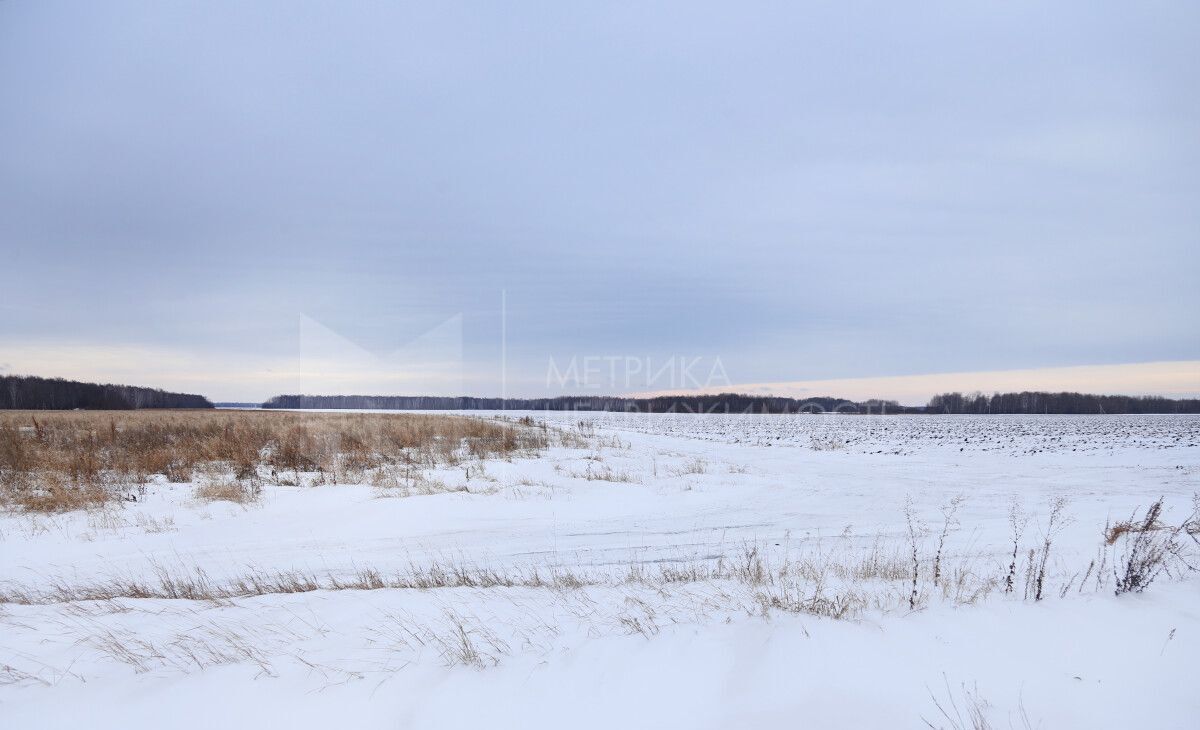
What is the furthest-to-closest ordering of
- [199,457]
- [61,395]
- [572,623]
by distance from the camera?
[61,395] < [199,457] < [572,623]

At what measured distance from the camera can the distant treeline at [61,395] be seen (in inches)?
3551

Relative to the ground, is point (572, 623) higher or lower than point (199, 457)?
lower

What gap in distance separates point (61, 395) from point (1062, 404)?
18380cm

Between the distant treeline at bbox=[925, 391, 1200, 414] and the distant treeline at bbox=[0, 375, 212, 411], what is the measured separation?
6068 inches

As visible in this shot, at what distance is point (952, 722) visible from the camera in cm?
317

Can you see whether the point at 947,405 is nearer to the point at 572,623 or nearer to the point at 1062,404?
the point at 1062,404

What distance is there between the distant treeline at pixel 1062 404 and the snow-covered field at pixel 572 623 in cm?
11528

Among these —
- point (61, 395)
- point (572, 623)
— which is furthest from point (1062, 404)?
point (61, 395)

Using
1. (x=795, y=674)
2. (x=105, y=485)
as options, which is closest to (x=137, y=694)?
(x=795, y=674)

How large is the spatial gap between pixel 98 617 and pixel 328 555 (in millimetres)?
2545

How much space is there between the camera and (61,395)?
308 feet

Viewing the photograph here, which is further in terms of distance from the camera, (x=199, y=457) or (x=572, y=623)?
(x=199, y=457)

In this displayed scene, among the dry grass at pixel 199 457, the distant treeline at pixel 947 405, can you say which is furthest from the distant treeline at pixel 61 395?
the dry grass at pixel 199 457

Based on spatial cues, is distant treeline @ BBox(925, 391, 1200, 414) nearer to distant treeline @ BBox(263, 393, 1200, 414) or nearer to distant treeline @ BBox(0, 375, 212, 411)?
distant treeline @ BBox(263, 393, 1200, 414)
